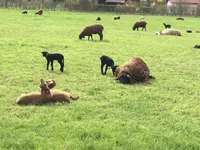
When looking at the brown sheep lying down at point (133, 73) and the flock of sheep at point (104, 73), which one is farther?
the brown sheep lying down at point (133, 73)

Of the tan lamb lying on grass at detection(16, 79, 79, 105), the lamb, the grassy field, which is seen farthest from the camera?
the tan lamb lying on grass at detection(16, 79, 79, 105)

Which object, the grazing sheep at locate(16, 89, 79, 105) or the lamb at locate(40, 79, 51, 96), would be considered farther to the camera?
the grazing sheep at locate(16, 89, 79, 105)

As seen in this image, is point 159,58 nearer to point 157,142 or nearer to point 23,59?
point 23,59

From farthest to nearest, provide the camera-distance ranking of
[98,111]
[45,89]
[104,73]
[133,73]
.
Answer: [104,73] → [133,73] → [45,89] → [98,111]

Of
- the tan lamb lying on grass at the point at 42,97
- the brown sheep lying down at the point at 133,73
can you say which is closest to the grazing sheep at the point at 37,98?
the tan lamb lying on grass at the point at 42,97

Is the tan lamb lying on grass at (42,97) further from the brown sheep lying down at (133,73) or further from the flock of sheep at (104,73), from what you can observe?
the brown sheep lying down at (133,73)

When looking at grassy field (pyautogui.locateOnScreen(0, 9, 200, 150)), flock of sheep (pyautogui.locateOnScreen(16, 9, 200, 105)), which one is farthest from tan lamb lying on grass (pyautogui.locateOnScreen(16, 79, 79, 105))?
grassy field (pyautogui.locateOnScreen(0, 9, 200, 150))

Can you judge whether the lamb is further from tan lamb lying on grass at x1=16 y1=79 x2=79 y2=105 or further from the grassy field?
the grassy field

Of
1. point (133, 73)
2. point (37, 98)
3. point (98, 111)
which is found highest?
point (133, 73)

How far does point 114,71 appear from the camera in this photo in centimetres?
1208

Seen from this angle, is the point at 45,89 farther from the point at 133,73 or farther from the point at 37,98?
the point at 133,73

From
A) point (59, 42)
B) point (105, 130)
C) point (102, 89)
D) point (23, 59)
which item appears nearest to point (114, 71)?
point (102, 89)

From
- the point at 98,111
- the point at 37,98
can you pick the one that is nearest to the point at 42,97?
the point at 37,98

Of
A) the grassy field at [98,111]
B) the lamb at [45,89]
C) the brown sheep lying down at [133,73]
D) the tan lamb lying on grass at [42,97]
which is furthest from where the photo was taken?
the brown sheep lying down at [133,73]
